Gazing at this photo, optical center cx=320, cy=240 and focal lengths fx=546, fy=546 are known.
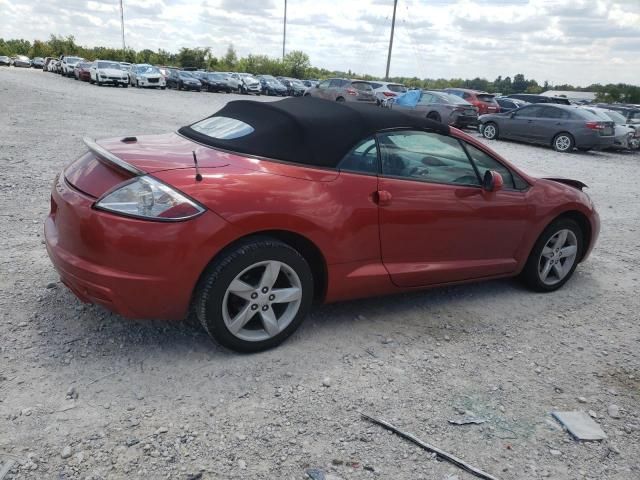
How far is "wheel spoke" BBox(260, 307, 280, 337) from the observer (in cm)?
330

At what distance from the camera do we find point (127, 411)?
8.99 ft

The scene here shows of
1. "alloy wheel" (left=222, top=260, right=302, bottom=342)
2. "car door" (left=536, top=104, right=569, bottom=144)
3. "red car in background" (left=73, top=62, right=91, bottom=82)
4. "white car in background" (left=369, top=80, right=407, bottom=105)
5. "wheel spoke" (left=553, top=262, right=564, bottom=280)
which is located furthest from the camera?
"red car in background" (left=73, top=62, right=91, bottom=82)

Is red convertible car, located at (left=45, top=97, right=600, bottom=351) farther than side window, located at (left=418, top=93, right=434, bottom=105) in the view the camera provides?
No

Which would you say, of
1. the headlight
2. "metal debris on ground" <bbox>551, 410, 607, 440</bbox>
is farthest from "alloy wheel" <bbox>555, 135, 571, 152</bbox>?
the headlight

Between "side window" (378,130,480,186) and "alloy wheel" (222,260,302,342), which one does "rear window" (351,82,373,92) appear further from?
"alloy wheel" (222,260,302,342)

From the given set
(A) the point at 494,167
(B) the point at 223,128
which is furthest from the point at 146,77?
(A) the point at 494,167

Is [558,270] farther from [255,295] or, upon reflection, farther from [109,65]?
[109,65]

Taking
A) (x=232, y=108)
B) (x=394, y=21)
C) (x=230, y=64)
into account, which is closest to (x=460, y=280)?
(x=232, y=108)

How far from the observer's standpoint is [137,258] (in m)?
2.89

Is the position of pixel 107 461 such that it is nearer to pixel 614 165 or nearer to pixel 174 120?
pixel 174 120

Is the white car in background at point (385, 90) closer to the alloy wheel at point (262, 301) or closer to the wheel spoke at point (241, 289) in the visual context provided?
the alloy wheel at point (262, 301)

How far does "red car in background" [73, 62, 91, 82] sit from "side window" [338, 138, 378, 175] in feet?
124

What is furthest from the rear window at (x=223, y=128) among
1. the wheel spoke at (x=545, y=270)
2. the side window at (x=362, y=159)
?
the wheel spoke at (x=545, y=270)

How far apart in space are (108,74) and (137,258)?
3452 centimetres
